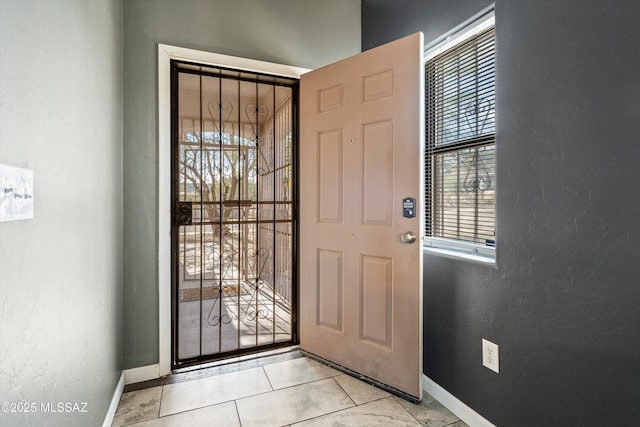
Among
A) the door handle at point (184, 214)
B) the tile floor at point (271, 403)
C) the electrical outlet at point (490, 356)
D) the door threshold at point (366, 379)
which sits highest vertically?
the door handle at point (184, 214)

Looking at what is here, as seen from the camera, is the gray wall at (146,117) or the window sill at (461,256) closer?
the window sill at (461,256)

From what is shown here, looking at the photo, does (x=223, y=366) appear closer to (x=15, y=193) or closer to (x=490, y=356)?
(x=490, y=356)

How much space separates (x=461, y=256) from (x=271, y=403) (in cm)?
135

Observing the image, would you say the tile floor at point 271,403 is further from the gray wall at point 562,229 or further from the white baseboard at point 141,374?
the gray wall at point 562,229

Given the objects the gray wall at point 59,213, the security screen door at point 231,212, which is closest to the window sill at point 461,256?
the security screen door at point 231,212

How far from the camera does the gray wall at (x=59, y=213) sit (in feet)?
2.51

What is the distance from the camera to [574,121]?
3.92 feet

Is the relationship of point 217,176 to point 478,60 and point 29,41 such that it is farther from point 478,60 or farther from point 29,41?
point 478,60

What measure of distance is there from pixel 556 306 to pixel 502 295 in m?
0.24

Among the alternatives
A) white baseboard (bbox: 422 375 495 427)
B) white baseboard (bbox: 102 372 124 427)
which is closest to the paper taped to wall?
white baseboard (bbox: 102 372 124 427)

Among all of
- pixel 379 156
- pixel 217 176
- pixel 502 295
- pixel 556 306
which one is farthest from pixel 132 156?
pixel 556 306

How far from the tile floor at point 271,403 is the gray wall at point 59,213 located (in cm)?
31

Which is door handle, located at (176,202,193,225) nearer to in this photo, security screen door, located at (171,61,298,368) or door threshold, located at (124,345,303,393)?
security screen door, located at (171,61,298,368)

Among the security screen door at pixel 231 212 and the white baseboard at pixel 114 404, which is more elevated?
the security screen door at pixel 231 212
